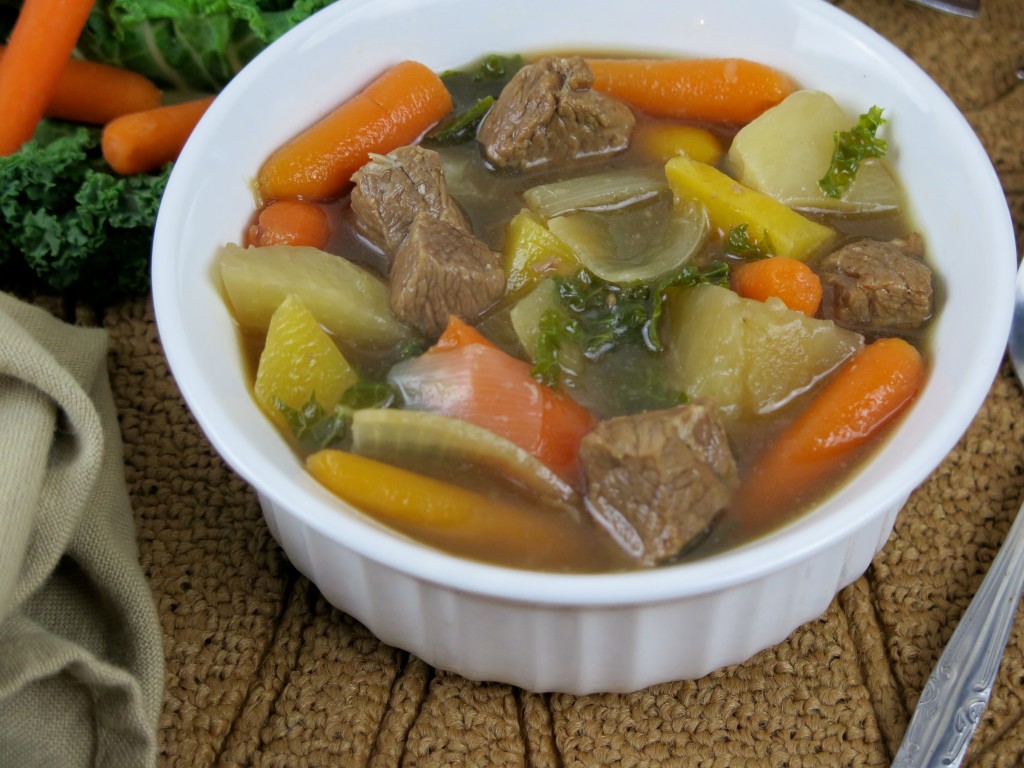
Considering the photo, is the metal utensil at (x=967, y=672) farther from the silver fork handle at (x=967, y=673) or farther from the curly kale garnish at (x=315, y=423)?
the curly kale garnish at (x=315, y=423)

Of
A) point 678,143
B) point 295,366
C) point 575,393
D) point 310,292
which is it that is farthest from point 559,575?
point 678,143

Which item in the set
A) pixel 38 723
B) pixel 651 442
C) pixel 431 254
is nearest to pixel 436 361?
pixel 431 254

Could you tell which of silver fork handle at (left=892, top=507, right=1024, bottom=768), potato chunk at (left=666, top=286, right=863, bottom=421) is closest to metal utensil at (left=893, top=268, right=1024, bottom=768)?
silver fork handle at (left=892, top=507, right=1024, bottom=768)

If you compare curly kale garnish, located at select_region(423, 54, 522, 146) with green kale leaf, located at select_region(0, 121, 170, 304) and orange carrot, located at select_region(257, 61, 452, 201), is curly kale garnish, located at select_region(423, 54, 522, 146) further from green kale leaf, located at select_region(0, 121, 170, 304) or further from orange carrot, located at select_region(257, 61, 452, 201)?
green kale leaf, located at select_region(0, 121, 170, 304)

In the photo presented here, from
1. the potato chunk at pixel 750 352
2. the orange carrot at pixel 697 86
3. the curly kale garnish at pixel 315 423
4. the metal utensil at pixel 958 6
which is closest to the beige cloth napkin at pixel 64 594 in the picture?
the curly kale garnish at pixel 315 423

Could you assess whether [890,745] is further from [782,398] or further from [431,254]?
[431,254]

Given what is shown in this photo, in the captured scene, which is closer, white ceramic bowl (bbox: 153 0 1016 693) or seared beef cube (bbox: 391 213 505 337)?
white ceramic bowl (bbox: 153 0 1016 693)
